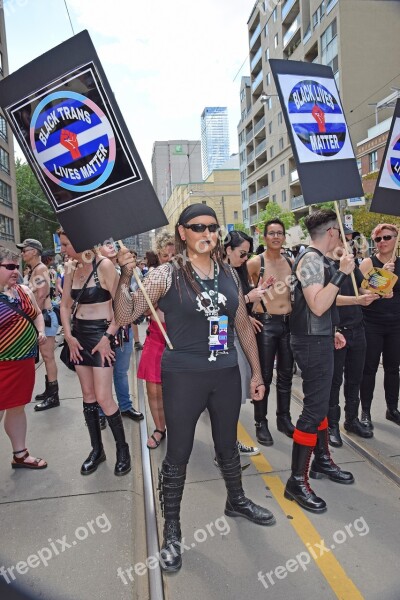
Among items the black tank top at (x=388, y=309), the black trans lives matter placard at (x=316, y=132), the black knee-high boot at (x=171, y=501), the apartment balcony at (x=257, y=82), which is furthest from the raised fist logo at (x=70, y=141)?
the apartment balcony at (x=257, y=82)

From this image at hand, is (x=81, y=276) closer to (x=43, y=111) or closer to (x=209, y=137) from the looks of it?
(x=43, y=111)

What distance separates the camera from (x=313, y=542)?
2.74m

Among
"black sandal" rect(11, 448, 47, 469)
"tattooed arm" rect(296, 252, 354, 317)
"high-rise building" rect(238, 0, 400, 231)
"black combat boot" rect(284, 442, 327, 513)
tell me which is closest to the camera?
"tattooed arm" rect(296, 252, 354, 317)

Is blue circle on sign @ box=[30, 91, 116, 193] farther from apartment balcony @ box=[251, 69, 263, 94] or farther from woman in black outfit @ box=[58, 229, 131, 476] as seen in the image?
apartment balcony @ box=[251, 69, 263, 94]

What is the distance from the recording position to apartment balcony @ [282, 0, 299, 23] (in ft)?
134

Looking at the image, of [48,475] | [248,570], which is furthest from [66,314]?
[248,570]

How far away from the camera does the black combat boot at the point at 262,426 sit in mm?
4262

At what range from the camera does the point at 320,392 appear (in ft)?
10.4

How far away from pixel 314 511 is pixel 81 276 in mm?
2698

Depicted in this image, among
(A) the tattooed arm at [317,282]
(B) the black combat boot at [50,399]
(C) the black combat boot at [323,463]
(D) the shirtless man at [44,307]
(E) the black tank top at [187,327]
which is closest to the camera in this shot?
(E) the black tank top at [187,327]

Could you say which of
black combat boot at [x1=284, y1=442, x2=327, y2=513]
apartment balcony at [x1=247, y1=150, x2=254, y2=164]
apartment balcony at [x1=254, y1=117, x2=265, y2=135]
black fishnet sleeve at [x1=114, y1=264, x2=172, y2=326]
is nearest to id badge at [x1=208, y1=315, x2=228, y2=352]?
black fishnet sleeve at [x1=114, y1=264, x2=172, y2=326]

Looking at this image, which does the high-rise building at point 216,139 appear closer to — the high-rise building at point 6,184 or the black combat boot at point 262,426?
the high-rise building at point 6,184

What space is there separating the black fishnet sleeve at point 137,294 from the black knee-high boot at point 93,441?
4.63 feet

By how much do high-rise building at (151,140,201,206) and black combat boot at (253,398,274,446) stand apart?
368ft
